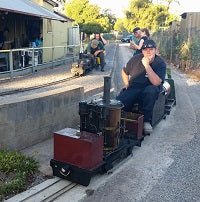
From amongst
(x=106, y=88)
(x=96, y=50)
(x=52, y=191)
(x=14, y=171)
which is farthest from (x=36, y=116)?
(x=96, y=50)

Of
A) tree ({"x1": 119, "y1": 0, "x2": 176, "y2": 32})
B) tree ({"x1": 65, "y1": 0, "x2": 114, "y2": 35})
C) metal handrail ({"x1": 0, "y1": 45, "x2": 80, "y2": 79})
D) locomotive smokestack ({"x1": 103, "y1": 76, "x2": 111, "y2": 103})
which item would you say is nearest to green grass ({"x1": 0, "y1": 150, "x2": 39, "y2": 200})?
locomotive smokestack ({"x1": 103, "y1": 76, "x2": 111, "y2": 103})

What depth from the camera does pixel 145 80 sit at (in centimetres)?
636

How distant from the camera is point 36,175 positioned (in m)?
4.68

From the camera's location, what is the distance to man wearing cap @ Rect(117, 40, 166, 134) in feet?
19.6

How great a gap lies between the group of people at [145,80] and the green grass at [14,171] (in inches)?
88.3

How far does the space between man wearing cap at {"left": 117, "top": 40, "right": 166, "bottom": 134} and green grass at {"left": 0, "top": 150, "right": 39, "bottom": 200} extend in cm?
224

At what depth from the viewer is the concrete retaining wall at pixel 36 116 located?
5273 mm

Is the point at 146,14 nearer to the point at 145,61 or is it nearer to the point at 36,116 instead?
the point at 145,61

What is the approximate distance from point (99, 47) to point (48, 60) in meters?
2.51

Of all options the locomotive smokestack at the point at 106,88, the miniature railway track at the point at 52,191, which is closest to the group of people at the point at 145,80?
the locomotive smokestack at the point at 106,88

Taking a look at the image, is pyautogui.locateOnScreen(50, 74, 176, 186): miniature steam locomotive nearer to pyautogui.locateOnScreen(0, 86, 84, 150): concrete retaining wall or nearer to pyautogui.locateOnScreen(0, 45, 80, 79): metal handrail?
pyautogui.locateOnScreen(0, 86, 84, 150): concrete retaining wall

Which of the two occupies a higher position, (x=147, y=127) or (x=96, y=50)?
(x=96, y=50)

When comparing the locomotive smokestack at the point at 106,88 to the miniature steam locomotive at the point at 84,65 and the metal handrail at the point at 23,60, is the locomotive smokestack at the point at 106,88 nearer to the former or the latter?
the metal handrail at the point at 23,60

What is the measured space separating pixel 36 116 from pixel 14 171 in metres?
1.43
